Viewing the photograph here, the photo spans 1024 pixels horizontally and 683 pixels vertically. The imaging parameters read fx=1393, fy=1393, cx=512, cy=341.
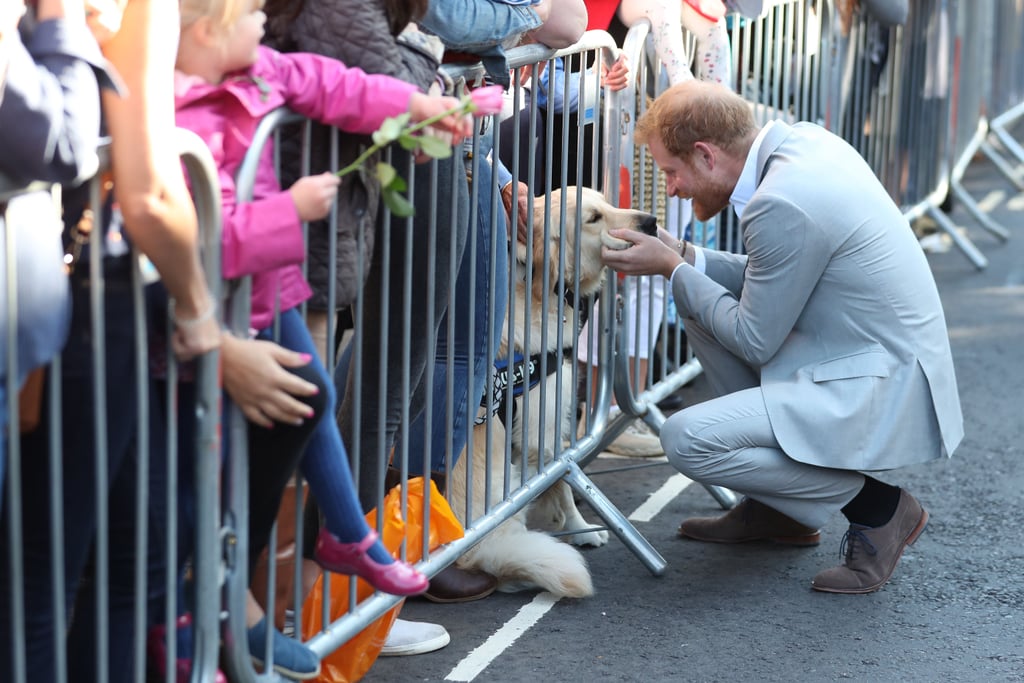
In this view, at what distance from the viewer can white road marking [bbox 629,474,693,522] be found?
15.4 ft

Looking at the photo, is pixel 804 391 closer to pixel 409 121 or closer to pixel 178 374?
pixel 409 121

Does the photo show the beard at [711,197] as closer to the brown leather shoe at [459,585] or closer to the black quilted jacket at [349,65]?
the brown leather shoe at [459,585]

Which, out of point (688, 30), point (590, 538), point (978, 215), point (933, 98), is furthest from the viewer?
point (978, 215)

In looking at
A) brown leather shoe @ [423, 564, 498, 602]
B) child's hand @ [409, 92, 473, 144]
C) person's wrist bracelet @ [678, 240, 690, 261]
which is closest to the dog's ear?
person's wrist bracelet @ [678, 240, 690, 261]

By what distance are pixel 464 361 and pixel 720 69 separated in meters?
2.15

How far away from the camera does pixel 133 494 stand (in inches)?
92.1

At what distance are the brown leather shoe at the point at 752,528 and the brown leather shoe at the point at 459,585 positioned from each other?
0.84 m

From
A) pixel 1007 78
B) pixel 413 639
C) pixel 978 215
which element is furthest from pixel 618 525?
pixel 1007 78

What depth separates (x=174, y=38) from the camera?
2168 mm

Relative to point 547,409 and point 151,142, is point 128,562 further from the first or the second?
point 547,409

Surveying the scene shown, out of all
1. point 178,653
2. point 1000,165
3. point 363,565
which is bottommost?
point 1000,165

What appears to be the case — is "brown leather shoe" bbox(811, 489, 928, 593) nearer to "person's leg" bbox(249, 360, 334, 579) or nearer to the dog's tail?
the dog's tail

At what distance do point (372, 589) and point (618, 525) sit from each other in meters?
1.19

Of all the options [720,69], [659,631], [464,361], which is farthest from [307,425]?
[720,69]
